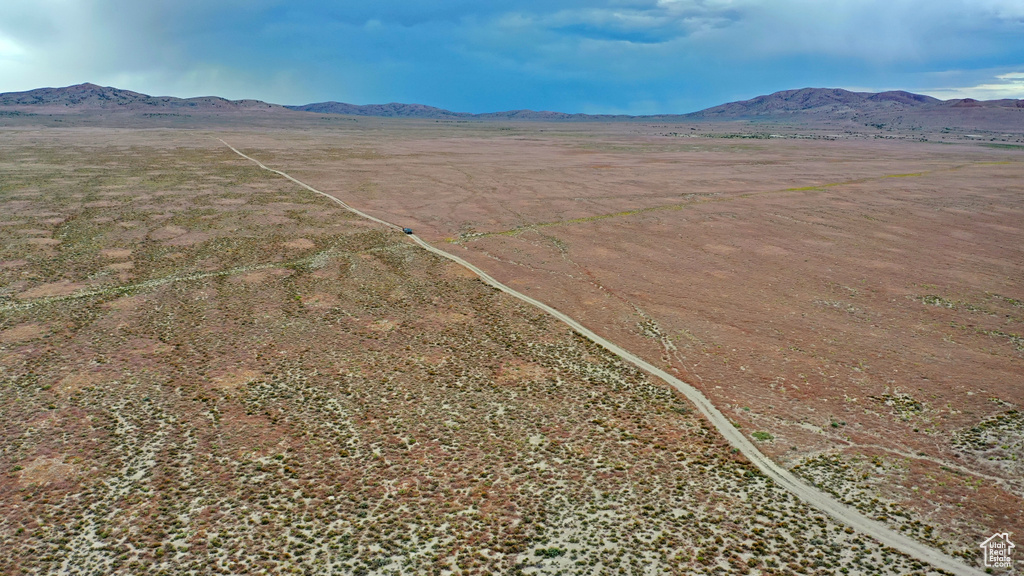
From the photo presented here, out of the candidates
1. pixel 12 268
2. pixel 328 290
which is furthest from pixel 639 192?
pixel 12 268

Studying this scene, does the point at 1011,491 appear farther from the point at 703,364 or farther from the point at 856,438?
the point at 703,364

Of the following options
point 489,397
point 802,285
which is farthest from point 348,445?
point 802,285

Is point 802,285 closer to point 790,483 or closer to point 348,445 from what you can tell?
point 790,483

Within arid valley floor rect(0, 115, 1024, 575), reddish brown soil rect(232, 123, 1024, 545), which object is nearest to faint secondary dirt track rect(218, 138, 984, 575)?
arid valley floor rect(0, 115, 1024, 575)

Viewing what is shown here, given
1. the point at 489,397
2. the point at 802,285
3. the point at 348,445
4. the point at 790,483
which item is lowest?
the point at 790,483

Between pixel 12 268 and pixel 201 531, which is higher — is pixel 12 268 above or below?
above
